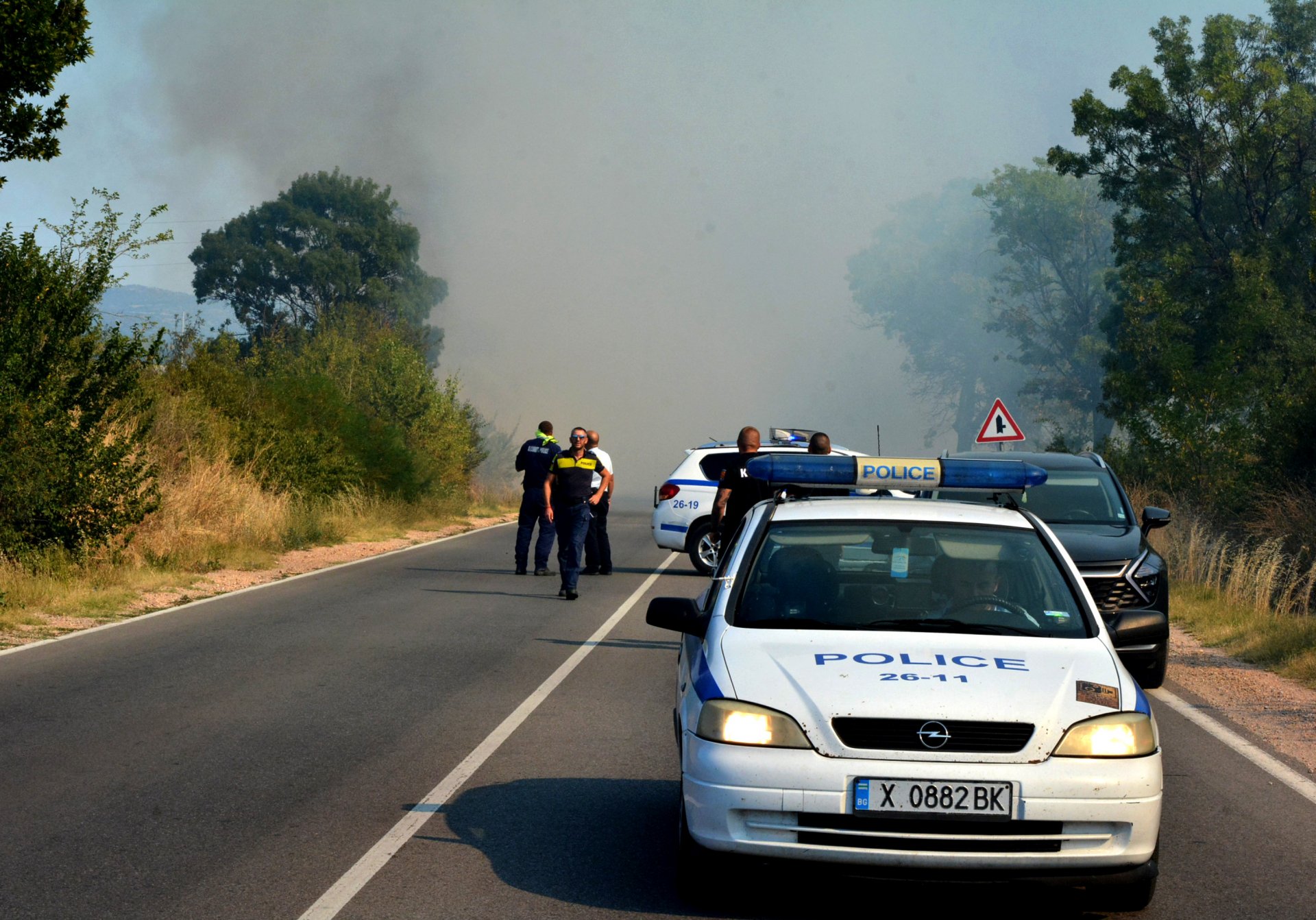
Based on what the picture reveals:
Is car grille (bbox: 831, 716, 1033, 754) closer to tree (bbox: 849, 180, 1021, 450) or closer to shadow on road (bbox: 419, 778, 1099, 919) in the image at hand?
shadow on road (bbox: 419, 778, 1099, 919)

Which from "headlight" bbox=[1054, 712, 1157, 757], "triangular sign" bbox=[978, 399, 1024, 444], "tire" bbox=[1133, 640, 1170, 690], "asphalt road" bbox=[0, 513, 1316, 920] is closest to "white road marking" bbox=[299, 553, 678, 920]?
"asphalt road" bbox=[0, 513, 1316, 920]

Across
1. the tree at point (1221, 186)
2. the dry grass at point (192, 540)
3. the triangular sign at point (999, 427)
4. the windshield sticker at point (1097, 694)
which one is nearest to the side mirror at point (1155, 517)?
the windshield sticker at point (1097, 694)

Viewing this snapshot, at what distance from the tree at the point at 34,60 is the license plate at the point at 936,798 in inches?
529

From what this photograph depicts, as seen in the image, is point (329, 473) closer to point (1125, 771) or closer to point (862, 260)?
point (1125, 771)

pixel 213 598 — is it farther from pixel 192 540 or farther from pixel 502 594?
pixel 192 540

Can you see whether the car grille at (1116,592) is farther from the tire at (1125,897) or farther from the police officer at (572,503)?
the police officer at (572,503)

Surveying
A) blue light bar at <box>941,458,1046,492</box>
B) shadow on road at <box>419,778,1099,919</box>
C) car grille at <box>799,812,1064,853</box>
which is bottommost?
shadow on road at <box>419,778,1099,919</box>

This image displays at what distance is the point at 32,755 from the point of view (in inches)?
312

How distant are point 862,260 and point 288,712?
90.8 m

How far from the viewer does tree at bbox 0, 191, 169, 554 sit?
53.6ft

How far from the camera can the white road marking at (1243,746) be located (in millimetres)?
7664

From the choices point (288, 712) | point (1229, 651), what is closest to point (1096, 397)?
point (1229, 651)

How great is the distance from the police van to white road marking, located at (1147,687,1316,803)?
980 cm

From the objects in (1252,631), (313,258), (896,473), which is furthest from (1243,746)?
(313,258)
